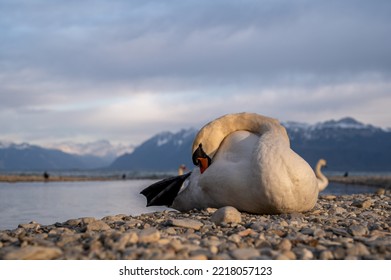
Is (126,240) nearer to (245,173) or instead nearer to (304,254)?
(304,254)

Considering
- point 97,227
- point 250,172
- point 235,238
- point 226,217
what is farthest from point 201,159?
point 235,238

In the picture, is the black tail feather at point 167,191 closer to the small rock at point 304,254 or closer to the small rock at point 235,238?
the small rock at point 235,238

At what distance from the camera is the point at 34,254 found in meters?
5.64

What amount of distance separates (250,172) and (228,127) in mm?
2220

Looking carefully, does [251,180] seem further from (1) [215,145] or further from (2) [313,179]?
(1) [215,145]

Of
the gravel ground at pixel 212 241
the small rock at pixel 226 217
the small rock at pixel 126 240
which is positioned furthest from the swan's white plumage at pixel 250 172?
the small rock at pixel 126 240

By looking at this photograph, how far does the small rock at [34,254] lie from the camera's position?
5.65 metres

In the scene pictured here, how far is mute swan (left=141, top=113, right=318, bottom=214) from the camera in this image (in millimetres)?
9602

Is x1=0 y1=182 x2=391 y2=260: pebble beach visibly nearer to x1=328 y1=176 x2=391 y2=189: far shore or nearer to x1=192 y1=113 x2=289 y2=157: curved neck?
x1=192 y1=113 x2=289 y2=157: curved neck

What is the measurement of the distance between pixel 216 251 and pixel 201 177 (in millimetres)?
4963

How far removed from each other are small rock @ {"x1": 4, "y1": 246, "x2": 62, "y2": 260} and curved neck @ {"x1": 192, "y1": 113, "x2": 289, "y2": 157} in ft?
20.1

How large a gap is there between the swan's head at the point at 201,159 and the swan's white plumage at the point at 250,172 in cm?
11

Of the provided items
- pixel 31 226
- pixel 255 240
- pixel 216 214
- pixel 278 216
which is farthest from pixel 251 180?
pixel 31 226

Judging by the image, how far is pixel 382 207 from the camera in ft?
40.2
